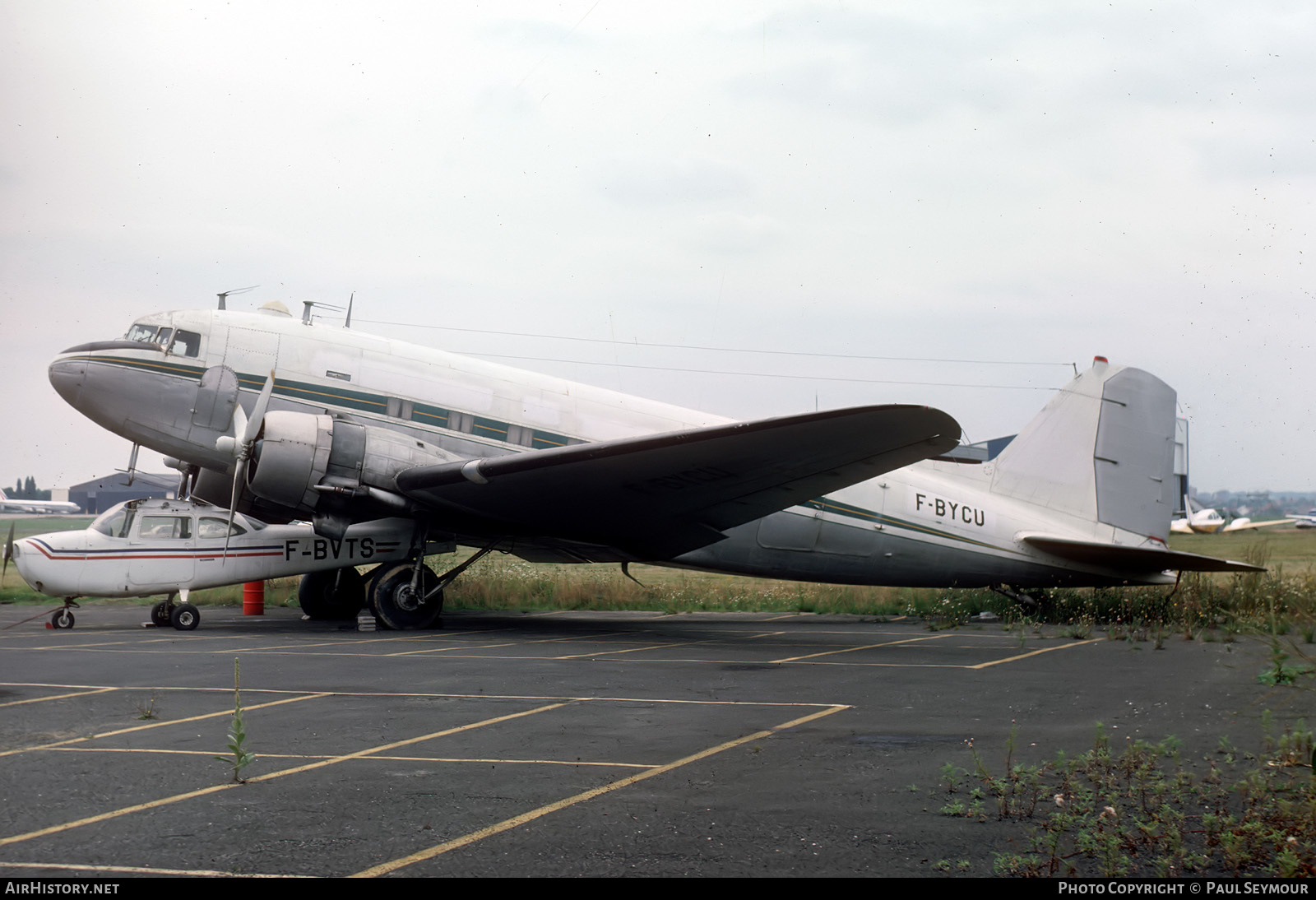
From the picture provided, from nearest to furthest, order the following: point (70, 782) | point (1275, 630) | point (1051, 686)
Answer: point (1275, 630) < point (70, 782) < point (1051, 686)

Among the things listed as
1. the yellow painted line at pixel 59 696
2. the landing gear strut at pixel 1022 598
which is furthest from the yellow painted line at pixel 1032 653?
the yellow painted line at pixel 59 696

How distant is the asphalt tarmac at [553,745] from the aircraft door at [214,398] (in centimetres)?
360

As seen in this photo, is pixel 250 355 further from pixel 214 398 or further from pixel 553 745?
pixel 553 745

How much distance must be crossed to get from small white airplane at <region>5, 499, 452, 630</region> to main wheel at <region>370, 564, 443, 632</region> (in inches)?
0.9

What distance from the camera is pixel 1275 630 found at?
211 inches

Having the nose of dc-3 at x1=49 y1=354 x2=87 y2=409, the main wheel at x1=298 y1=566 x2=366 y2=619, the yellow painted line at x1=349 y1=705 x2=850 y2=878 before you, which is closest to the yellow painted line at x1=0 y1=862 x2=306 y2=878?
the yellow painted line at x1=349 y1=705 x2=850 y2=878

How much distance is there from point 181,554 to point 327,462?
330 cm

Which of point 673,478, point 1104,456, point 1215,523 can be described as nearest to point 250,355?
point 673,478

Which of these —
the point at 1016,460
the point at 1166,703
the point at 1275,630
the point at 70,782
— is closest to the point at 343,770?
the point at 70,782

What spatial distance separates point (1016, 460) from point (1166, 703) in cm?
1081

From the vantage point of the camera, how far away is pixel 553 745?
7.13m

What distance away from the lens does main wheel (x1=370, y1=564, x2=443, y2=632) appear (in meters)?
16.0

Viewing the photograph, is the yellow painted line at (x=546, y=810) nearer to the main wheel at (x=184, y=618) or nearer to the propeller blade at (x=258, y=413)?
the propeller blade at (x=258, y=413)
